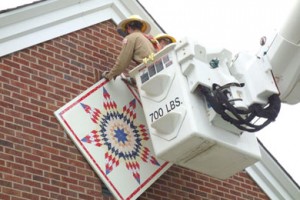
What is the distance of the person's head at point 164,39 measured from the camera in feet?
35.3

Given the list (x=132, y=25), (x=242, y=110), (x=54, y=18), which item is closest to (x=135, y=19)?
(x=132, y=25)

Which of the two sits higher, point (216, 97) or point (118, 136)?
point (118, 136)

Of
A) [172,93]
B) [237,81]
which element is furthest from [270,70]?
[172,93]

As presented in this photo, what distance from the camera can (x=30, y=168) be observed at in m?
9.22

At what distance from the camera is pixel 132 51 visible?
1031cm

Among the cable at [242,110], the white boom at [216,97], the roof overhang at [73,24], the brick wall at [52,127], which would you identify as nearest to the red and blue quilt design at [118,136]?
the brick wall at [52,127]

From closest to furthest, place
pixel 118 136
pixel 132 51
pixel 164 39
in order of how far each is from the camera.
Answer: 1. pixel 118 136
2. pixel 132 51
3. pixel 164 39

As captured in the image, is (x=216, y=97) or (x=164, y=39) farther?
(x=164, y=39)

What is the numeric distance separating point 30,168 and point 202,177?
254cm

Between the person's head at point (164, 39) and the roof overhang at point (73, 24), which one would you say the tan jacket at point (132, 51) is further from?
the roof overhang at point (73, 24)

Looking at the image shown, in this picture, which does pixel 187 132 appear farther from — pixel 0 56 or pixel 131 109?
pixel 0 56

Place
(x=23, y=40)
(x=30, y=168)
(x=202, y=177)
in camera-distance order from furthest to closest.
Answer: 1. (x=202, y=177)
2. (x=23, y=40)
3. (x=30, y=168)

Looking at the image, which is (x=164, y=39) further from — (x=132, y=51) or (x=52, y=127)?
(x=52, y=127)

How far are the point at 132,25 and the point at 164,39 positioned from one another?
0.42m
